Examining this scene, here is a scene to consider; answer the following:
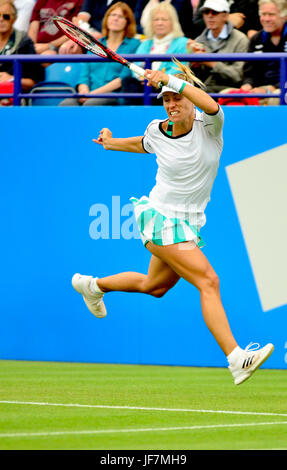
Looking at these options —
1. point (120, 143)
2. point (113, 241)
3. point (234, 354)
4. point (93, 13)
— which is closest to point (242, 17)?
point (93, 13)

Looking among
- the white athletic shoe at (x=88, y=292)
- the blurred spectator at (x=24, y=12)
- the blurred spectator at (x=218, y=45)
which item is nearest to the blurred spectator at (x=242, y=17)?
the blurred spectator at (x=218, y=45)

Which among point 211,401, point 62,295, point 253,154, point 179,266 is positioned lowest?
point 211,401

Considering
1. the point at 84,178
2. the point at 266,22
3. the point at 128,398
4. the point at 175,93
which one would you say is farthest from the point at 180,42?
the point at 128,398

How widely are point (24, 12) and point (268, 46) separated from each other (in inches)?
162

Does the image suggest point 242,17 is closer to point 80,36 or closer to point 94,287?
point 80,36

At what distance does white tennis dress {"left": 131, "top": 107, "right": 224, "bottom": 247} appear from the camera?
8.47 metres

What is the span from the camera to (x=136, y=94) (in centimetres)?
1128

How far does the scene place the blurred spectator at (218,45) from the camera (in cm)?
1161

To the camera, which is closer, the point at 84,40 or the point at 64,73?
the point at 84,40

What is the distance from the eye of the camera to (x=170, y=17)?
12398 millimetres

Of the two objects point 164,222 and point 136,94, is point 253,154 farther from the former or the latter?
point 164,222

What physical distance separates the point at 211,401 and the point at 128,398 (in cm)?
65

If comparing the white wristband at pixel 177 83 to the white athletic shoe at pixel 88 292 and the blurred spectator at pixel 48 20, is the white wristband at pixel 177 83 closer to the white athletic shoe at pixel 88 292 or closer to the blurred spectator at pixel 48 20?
the white athletic shoe at pixel 88 292

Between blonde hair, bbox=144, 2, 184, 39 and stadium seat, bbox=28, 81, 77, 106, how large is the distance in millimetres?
1095
